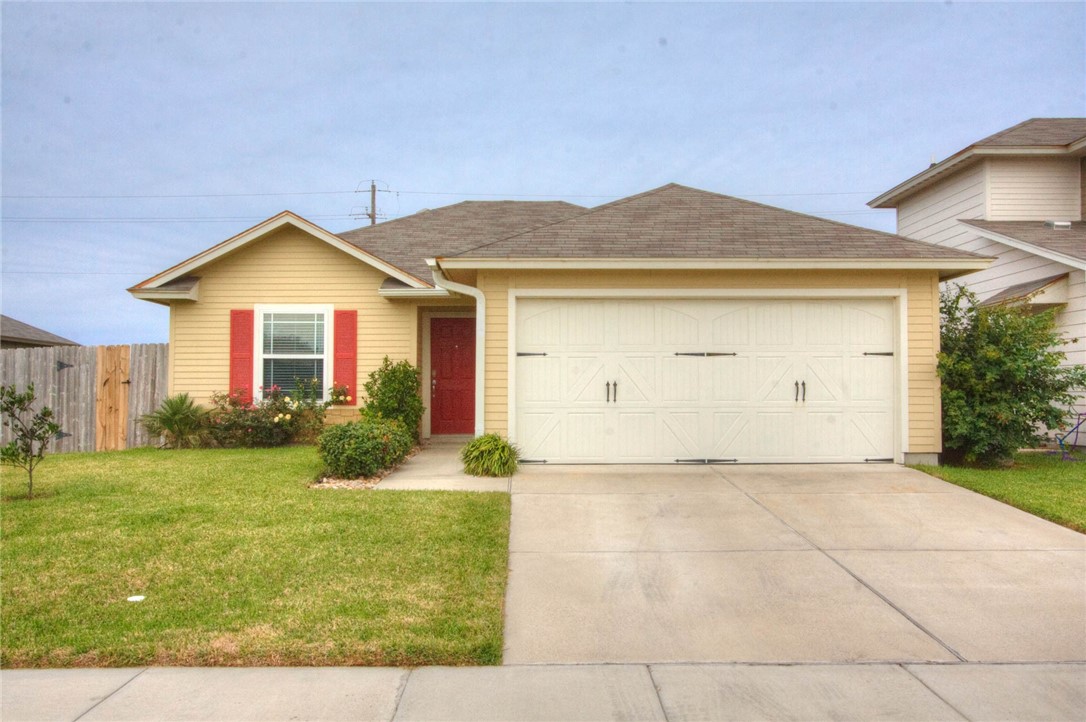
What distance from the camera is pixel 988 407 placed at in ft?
29.0

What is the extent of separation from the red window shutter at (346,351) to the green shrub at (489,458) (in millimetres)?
4249

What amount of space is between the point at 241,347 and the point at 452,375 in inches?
151

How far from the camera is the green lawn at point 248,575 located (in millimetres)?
3740

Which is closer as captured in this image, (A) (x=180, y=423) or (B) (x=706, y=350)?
(B) (x=706, y=350)

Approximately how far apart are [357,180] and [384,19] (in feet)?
58.9

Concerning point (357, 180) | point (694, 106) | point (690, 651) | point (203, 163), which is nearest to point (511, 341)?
point (690, 651)

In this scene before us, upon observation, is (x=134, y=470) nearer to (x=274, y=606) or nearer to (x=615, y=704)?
(x=274, y=606)

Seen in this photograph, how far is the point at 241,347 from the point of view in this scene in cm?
1223

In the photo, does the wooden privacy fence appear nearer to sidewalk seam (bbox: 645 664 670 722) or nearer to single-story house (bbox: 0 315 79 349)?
single-story house (bbox: 0 315 79 349)

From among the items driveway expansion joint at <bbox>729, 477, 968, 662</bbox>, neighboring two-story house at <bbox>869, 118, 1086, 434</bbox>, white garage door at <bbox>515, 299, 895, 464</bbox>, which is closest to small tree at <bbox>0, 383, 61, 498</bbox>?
white garage door at <bbox>515, 299, 895, 464</bbox>

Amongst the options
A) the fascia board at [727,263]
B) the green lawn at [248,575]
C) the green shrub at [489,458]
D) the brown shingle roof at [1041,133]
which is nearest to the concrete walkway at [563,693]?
the green lawn at [248,575]

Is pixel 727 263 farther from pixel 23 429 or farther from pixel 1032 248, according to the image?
pixel 23 429

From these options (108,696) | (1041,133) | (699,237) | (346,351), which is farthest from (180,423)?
(1041,133)

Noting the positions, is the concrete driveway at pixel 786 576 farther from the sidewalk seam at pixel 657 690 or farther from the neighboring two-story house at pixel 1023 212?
the neighboring two-story house at pixel 1023 212
